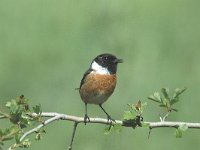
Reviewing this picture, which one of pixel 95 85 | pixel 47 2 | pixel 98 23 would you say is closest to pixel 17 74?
pixel 98 23

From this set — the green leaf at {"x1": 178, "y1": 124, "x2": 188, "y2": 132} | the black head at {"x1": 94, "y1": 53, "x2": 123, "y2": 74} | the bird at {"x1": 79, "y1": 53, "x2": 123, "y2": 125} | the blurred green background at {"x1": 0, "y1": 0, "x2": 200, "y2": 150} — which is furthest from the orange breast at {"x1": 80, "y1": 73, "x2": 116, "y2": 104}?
the blurred green background at {"x1": 0, "y1": 0, "x2": 200, "y2": 150}

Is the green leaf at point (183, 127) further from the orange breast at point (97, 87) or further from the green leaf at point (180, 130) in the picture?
the orange breast at point (97, 87)

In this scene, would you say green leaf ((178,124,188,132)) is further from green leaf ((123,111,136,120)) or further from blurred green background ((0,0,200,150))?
blurred green background ((0,0,200,150))

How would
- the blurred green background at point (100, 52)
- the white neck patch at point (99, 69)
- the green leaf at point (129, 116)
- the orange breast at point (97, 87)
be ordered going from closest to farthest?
the green leaf at point (129, 116), the orange breast at point (97, 87), the white neck patch at point (99, 69), the blurred green background at point (100, 52)

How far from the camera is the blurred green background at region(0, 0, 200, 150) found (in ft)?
33.8

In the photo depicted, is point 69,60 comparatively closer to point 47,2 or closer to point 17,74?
point 17,74

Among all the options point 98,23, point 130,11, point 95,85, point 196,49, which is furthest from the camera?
point 130,11

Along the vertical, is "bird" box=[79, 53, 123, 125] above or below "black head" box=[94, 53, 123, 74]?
below

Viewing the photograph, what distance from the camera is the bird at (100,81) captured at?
6.55 m

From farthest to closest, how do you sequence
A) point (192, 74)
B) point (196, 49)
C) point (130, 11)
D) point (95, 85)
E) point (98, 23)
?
point (130, 11) → point (98, 23) → point (196, 49) → point (192, 74) → point (95, 85)

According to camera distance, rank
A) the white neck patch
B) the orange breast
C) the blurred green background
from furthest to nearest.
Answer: the blurred green background, the white neck patch, the orange breast

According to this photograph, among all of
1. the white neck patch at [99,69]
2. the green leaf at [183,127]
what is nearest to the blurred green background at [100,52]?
the white neck patch at [99,69]

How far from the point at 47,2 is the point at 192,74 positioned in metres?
6.07

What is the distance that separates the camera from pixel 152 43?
13438mm
